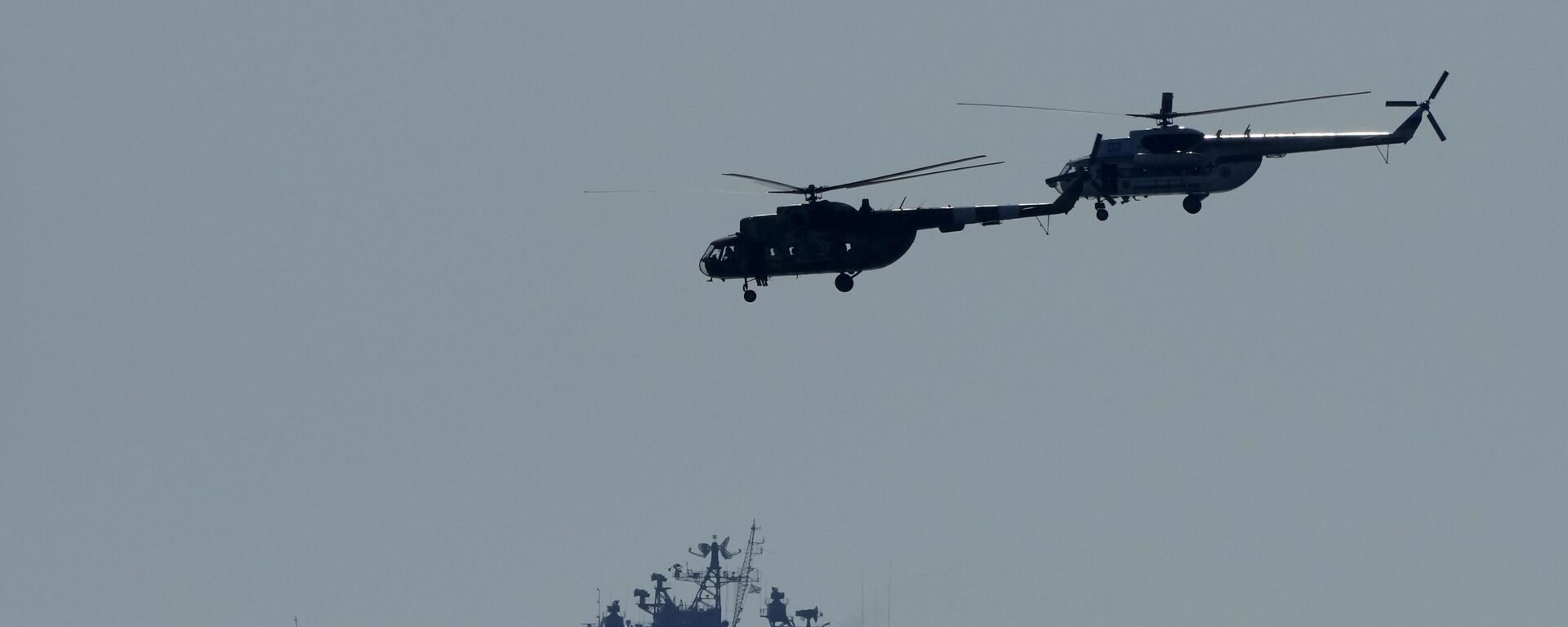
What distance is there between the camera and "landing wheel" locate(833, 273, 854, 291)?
108 metres

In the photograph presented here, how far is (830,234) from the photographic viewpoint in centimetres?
10756

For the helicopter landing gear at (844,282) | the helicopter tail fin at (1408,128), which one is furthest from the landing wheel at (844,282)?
the helicopter tail fin at (1408,128)

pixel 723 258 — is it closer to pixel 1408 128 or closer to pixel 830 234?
pixel 830 234

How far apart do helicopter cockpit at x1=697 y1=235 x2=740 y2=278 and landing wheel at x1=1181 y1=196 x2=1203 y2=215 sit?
726 inches

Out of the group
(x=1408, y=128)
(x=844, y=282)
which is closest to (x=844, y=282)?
(x=844, y=282)

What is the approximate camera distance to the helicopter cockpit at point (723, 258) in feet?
358

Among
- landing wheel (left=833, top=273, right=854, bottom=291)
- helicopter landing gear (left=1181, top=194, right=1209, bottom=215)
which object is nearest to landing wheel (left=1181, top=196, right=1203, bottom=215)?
helicopter landing gear (left=1181, top=194, right=1209, bottom=215)

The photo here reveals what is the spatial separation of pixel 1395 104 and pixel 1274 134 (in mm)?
5196

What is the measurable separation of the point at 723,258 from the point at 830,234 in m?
4.44

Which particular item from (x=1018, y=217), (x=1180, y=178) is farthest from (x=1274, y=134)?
(x=1018, y=217)

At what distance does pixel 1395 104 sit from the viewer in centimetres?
11531

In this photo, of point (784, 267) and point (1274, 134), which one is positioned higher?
point (1274, 134)

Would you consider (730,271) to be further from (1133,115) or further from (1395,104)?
(1395,104)

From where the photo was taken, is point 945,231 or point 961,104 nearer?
point 961,104
